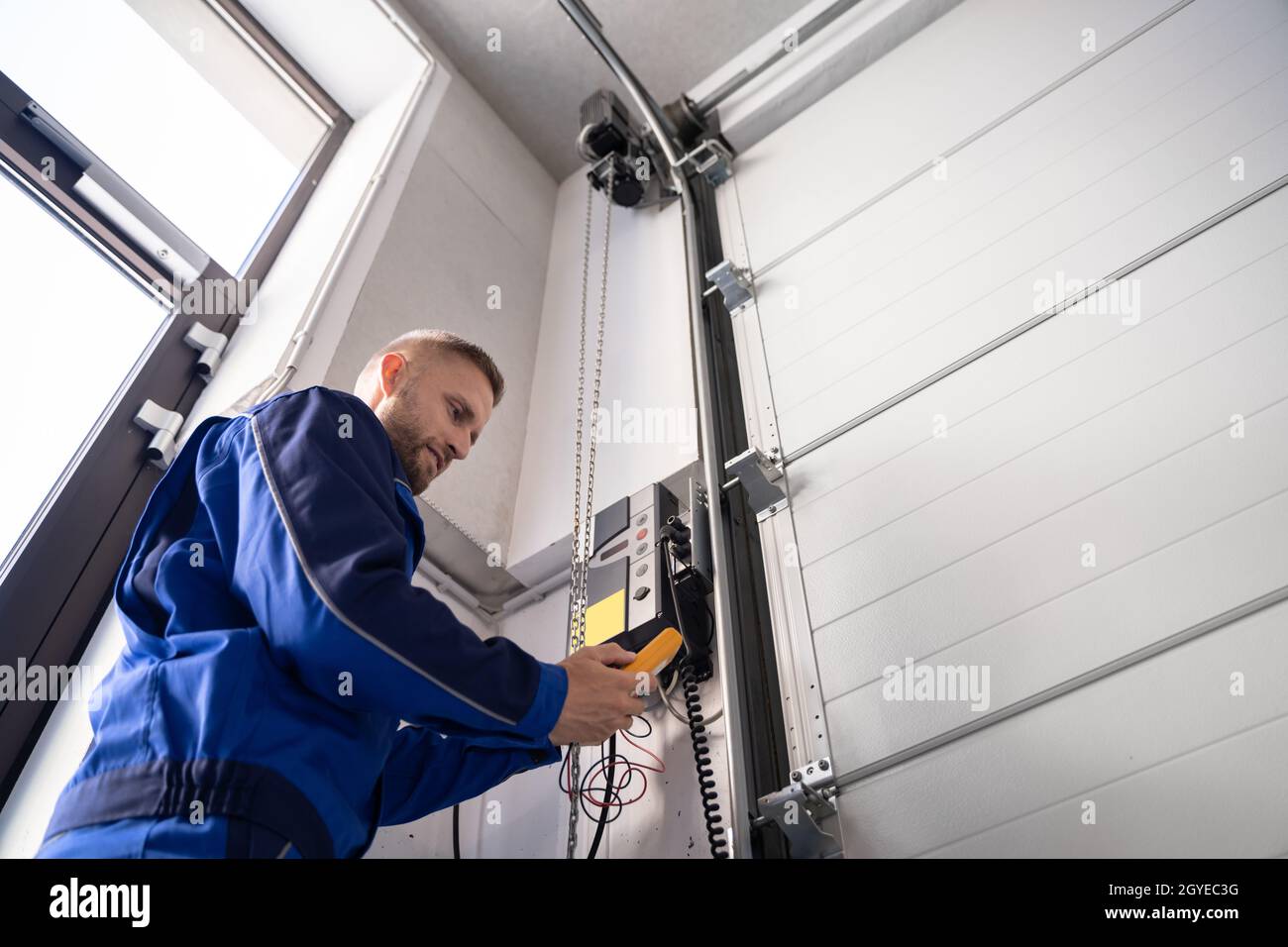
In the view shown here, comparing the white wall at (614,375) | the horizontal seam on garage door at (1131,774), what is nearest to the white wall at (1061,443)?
the horizontal seam on garage door at (1131,774)

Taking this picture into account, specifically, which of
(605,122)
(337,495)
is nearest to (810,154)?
(605,122)

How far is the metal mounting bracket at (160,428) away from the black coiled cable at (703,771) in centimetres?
153

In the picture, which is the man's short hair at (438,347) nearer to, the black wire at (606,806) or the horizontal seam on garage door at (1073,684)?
the black wire at (606,806)

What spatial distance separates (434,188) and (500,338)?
0.70 meters

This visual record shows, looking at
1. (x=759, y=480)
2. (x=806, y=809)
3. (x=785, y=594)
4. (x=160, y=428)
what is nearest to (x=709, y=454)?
(x=759, y=480)

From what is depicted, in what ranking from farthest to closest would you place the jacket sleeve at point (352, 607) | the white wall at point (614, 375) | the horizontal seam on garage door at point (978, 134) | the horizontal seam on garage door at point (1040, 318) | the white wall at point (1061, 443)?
1. the white wall at point (614, 375)
2. the horizontal seam on garage door at point (978, 134)
3. the horizontal seam on garage door at point (1040, 318)
4. the white wall at point (1061, 443)
5. the jacket sleeve at point (352, 607)

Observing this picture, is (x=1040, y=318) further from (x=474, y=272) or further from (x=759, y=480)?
(x=474, y=272)

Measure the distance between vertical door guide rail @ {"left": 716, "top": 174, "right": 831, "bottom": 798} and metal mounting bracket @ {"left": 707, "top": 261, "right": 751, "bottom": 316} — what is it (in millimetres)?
30

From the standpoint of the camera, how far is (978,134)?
271 centimetres

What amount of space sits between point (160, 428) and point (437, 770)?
1.47m

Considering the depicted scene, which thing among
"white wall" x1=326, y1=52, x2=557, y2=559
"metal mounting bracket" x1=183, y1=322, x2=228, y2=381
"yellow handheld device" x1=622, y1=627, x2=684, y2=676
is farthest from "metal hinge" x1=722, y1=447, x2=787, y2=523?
"metal mounting bracket" x1=183, y1=322, x2=228, y2=381

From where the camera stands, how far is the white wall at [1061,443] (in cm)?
150

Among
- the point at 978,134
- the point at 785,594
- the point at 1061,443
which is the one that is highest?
the point at 978,134

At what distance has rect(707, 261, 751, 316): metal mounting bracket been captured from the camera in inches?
114
